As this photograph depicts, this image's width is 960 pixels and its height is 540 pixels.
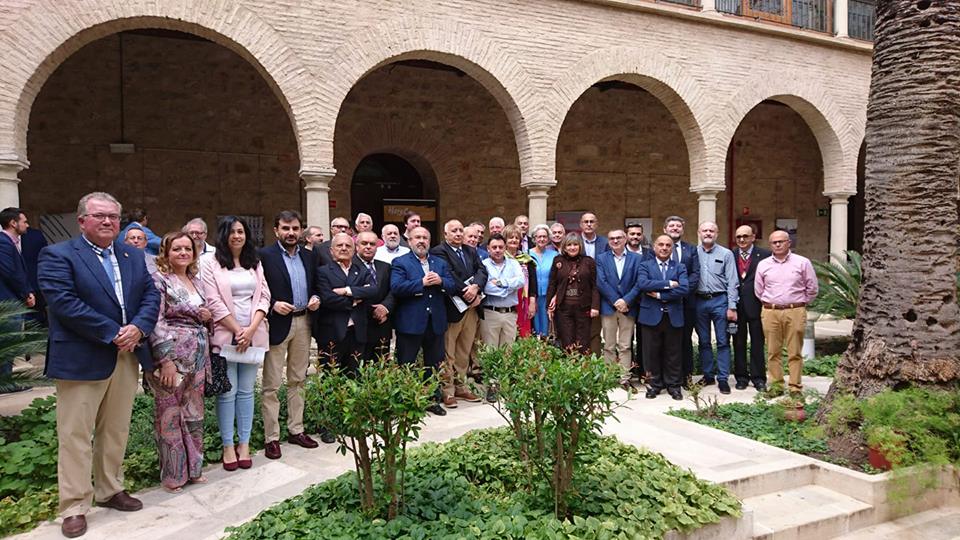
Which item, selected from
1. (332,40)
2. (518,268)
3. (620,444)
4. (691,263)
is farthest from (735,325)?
(332,40)

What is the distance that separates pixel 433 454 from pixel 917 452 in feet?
11.0

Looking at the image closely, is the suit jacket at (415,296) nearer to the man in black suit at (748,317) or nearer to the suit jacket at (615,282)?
the suit jacket at (615,282)

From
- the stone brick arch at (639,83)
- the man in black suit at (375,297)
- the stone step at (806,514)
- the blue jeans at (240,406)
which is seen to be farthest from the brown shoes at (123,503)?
the stone brick arch at (639,83)

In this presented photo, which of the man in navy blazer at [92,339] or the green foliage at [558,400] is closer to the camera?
the green foliage at [558,400]

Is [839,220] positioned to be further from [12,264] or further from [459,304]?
[12,264]

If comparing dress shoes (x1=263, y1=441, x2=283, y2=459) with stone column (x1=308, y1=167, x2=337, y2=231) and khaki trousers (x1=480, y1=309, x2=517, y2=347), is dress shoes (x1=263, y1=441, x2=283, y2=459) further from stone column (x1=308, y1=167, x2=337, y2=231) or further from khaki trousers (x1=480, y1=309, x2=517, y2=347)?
stone column (x1=308, y1=167, x2=337, y2=231)

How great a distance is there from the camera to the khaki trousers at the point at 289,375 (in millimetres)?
4977

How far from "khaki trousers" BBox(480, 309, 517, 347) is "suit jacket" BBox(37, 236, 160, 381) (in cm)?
337

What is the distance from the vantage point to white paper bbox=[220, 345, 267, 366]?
459 cm

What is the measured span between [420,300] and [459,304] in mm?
430

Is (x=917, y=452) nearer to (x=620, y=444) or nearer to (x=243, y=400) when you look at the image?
(x=620, y=444)

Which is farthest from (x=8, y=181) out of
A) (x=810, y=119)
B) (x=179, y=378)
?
(x=810, y=119)

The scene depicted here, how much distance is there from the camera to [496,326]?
6645mm

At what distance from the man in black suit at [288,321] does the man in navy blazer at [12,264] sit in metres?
3.07
